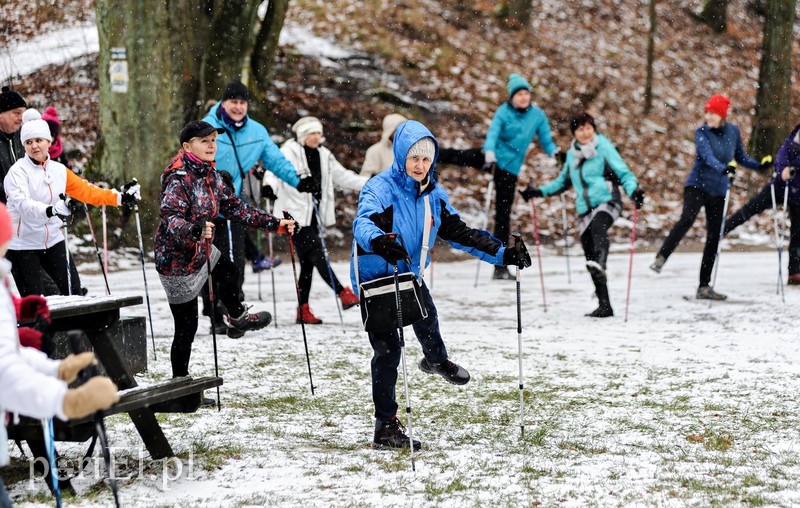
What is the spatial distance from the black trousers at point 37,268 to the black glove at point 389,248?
12.0 ft

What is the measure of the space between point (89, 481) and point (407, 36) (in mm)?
18202

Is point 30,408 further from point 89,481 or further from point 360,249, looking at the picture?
point 360,249

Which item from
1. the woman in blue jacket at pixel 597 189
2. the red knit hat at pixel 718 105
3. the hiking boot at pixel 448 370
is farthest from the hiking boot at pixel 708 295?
the hiking boot at pixel 448 370

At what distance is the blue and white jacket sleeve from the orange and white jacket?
286cm

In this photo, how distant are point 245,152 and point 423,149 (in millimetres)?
3726

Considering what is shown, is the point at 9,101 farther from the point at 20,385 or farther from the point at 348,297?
the point at 20,385

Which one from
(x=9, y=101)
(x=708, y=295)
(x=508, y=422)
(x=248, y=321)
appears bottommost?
(x=508, y=422)

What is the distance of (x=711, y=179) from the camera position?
414 inches

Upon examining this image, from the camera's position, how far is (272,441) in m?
5.33

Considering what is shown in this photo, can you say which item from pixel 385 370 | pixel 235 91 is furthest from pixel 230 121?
pixel 385 370

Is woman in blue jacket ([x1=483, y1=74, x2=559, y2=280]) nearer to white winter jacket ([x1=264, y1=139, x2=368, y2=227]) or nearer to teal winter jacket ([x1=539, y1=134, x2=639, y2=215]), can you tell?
teal winter jacket ([x1=539, y1=134, x2=639, y2=215])

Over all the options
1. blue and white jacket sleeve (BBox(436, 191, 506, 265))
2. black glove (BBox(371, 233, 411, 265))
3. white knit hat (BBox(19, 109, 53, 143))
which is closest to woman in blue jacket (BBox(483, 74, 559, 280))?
white knit hat (BBox(19, 109, 53, 143))

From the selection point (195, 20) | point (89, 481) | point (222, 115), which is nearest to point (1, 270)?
Result: point (89, 481)

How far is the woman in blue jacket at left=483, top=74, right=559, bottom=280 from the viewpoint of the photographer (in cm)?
1170
